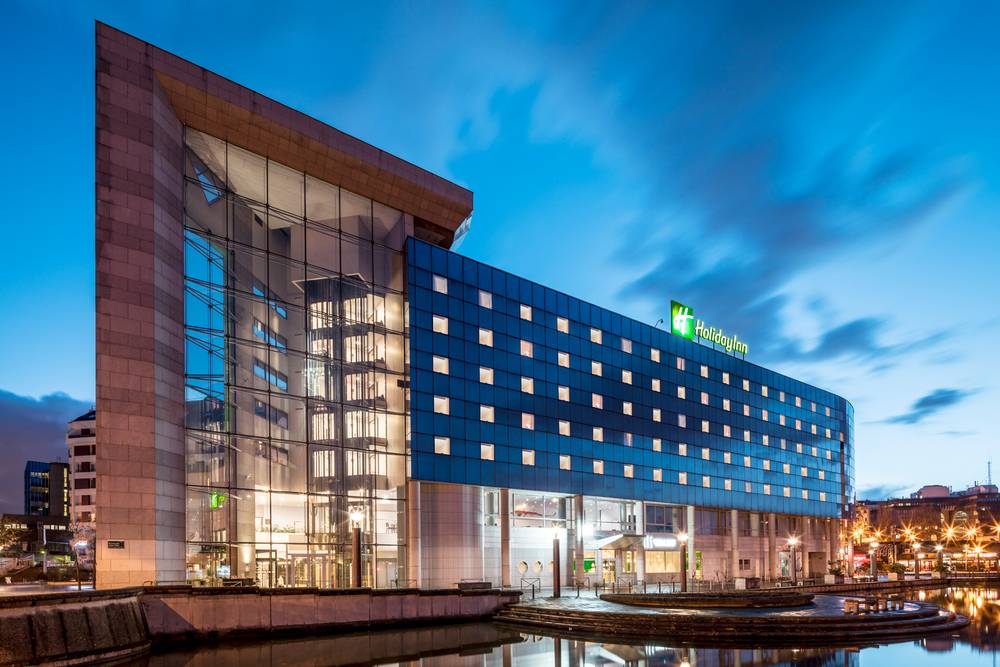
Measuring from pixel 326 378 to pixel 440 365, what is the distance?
30.4ft

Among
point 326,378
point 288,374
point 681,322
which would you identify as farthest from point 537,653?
point 681,322

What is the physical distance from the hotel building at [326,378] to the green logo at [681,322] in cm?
492

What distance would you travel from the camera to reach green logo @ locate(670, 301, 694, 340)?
86.4m

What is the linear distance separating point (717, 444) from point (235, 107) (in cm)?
6199

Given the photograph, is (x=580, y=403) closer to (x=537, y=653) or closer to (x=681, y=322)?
(x=681, y=322)

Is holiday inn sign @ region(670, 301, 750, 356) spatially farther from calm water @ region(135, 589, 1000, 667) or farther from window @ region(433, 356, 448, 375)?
calm water @ region(135, 589, 1000, 667)

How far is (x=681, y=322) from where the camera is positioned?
87.5 meters

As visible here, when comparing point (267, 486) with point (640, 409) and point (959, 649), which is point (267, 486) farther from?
point (640, 409)

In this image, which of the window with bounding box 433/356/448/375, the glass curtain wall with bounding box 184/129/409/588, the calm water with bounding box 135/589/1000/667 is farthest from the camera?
the window with bounding box 433/356/448/375

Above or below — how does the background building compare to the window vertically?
below

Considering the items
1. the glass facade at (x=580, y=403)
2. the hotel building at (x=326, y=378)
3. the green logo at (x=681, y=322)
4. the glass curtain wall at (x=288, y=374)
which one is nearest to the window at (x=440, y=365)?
the glass facade at (x=580, y=403)

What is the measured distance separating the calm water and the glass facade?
73.4 ft

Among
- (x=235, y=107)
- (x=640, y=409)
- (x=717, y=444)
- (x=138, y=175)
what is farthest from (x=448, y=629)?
(x=717, y=444)

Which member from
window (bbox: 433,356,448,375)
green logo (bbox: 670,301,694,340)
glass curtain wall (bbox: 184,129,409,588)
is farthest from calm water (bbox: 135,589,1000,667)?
green logo (bbox: 670,301,694,340)
